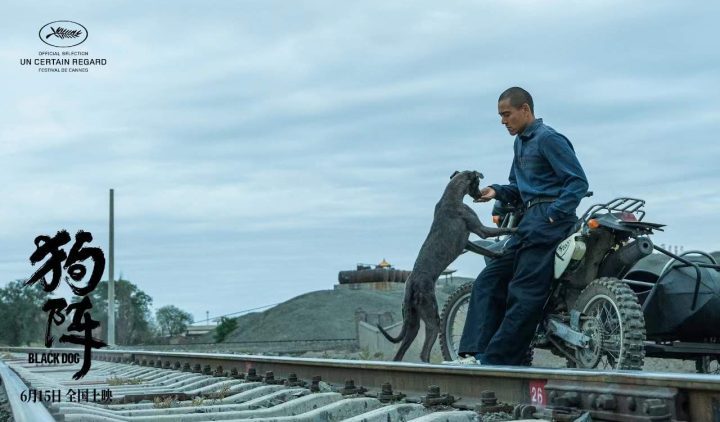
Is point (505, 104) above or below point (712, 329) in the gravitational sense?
above

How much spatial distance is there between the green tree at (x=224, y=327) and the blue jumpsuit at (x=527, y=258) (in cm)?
4398

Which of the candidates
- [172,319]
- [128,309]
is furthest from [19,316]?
[172,319]

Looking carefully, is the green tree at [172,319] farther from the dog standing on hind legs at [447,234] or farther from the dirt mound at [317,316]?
the dog standing on hind legs at [447,234]

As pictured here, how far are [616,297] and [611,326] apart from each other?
223 mm

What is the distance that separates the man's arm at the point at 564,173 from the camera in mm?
5520

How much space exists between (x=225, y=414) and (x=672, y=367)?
25.2 ft

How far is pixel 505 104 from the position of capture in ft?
19.6

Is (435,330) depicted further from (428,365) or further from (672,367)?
(672,367)

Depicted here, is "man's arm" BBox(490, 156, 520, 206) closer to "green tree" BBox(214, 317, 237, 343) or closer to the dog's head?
the dog's head

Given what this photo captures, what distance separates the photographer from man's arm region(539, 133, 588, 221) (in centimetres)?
552

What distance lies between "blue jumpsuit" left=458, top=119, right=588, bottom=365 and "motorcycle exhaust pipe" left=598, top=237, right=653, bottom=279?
36cm

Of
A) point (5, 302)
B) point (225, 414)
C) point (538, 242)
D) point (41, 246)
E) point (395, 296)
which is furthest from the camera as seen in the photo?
point (5, 302)

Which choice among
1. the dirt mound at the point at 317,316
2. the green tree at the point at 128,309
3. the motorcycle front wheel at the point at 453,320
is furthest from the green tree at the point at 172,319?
the motorcycle front wheel at the point at 453,320

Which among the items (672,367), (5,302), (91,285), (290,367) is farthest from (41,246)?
(5,302)
